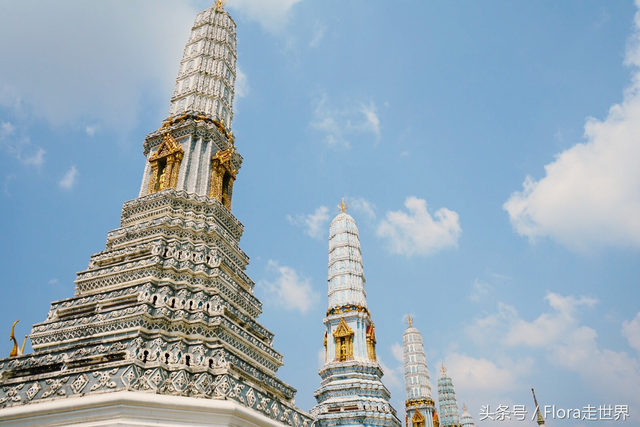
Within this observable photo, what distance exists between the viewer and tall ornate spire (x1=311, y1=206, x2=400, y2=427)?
86.1 ft

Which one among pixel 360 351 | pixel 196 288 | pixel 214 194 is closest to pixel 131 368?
pixel 196 288

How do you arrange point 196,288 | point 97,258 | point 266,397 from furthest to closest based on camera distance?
point 97,258 → point 196,288 → point 266,397

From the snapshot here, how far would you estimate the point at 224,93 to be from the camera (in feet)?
59.5

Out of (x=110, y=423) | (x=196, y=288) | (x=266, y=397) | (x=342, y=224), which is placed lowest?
(x=110, y=423)

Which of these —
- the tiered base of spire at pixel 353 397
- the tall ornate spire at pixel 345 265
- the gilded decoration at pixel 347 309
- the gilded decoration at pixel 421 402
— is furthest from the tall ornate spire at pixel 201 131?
the gilded decoration at pixel 421 402

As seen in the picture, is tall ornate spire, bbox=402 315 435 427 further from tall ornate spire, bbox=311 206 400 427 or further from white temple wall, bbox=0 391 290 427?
white temple wall, bbox=0 391 290 427

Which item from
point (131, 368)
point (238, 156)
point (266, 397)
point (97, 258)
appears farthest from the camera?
point (238, 156)

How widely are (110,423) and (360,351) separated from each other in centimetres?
2173

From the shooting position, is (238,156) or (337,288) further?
(337,288)

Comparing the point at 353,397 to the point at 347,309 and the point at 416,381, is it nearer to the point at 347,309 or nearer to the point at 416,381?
the point at 347,309

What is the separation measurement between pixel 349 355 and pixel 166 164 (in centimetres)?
1806

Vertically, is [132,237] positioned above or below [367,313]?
below

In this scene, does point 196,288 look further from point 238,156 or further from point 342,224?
point 342,224

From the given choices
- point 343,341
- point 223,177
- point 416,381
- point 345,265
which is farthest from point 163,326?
point 416,381
